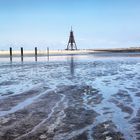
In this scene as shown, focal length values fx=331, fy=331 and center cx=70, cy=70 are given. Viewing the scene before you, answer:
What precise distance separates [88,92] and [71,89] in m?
1.11

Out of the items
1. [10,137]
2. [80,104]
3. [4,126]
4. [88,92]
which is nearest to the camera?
[10,137]

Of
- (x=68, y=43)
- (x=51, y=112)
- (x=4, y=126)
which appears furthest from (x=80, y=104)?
(x=68, y=43)

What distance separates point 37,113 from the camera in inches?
344

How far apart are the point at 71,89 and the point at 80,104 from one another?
3.63 meters

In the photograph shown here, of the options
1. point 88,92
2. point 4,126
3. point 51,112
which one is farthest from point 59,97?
point 4,126

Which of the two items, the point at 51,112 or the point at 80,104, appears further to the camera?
the point at 80,104

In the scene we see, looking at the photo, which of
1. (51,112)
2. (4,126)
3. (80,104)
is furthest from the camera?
(80,104)

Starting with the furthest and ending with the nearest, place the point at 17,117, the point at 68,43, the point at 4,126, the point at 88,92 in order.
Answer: the point at 68,43 < the point at 88,92 < the point at 17,117 < the point at 4,126

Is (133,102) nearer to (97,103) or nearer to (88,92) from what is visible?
(97,103)

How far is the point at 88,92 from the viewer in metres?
12.6

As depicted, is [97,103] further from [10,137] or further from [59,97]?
[10,137]

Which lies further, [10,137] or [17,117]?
[17,117]

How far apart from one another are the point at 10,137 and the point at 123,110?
3616 millimetres

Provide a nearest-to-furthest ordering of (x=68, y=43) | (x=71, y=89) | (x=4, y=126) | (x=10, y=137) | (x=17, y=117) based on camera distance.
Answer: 1. (x=10, y=137)
2. (x=4, y=126)
3. (x=17, y=117)
4. (x=71, y=89)
5. (x=68, y=43)
